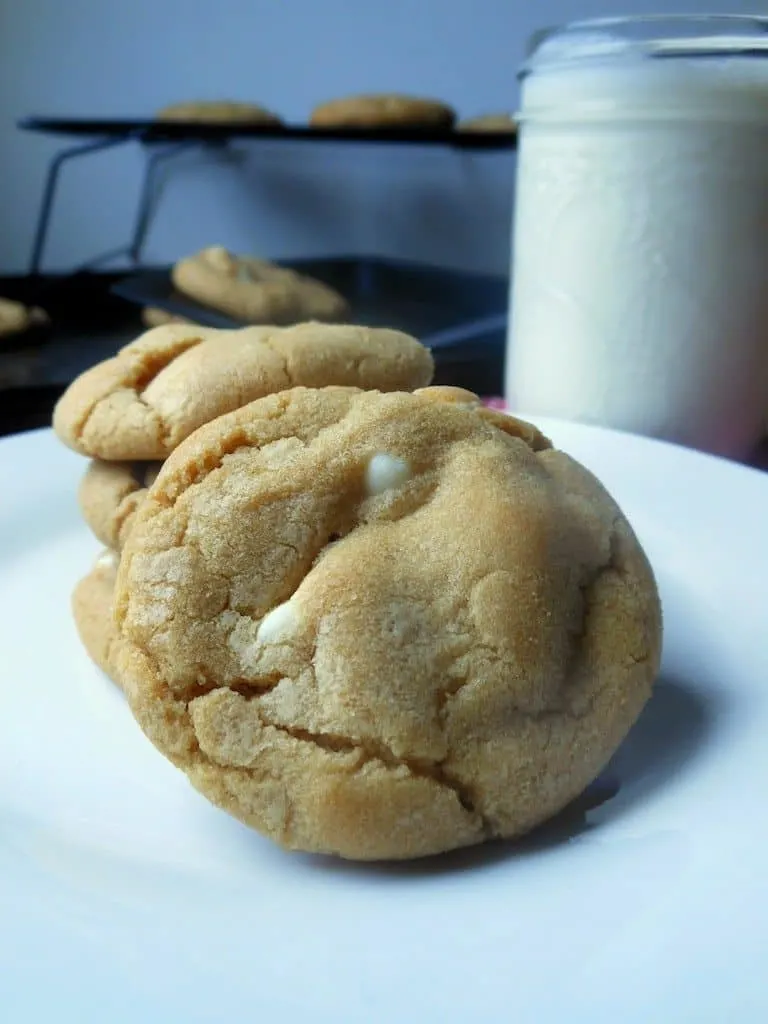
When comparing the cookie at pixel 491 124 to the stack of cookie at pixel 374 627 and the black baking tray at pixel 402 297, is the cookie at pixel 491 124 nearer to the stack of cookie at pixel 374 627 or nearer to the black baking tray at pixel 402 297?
the black baking tray at pixel 402 297

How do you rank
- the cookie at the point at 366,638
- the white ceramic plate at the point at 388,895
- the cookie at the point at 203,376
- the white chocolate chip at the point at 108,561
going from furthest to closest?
the white chocolate chip at the point at 108,561 < the cookie at the point at 203,376 < the cookie at the point at 366,638 < the white ceramic plate at the point at 388,895

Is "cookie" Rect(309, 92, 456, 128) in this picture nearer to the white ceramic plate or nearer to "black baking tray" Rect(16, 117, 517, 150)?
"black baking tray" Rect(16, 117, 517, 150)

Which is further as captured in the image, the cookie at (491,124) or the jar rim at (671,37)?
the cookie at (491,124)

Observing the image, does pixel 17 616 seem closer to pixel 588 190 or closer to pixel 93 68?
pixel 588 190

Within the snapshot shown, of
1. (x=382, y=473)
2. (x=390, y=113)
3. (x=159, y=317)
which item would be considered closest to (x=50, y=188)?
(x=159, y=317)

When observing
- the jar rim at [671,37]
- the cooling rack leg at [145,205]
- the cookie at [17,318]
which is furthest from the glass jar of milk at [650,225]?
the cooling rack leg at [145,205]

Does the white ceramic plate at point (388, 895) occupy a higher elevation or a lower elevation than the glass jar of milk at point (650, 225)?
lower

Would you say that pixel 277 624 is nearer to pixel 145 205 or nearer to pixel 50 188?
pixel 50 188
